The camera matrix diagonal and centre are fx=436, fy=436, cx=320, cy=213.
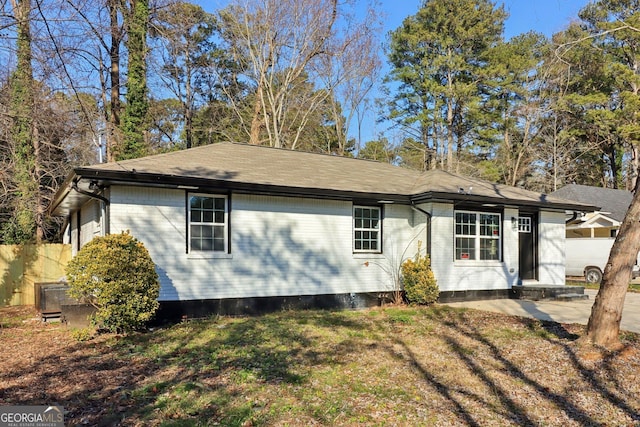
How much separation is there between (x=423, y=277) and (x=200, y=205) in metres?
5.58

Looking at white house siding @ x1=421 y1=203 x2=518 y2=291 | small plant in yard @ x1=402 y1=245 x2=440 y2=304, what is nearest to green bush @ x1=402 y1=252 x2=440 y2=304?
small plant in yard @ x1=402 y1=245 x2=440 y2=304

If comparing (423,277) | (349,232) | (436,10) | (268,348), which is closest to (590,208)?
(423,277)

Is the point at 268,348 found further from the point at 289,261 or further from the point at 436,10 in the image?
the point at 436,10

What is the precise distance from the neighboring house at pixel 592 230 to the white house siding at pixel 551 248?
86 centimetres

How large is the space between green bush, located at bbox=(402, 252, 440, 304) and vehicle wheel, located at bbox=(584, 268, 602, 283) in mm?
11091

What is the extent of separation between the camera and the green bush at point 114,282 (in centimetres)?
709

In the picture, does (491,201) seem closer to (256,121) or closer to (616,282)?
(616,282)

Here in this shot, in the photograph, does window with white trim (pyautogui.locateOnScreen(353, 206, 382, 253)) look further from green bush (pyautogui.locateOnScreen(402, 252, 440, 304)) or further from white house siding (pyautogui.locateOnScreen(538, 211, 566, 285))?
white house siding (pyautogui.locateOnScreen(538, 211, 566, 285))

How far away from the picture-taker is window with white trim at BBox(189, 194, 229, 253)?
910 centimetres

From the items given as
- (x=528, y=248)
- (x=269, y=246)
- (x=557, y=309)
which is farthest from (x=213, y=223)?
(x=528, y=248)

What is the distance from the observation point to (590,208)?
44.3 feet

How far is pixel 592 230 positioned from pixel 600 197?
3.72 metres

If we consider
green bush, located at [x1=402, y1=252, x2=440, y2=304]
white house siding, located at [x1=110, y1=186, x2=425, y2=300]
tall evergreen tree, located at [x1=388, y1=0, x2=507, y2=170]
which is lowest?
green bush, located at [x1=402, y1=252, x2=440, y2=304]

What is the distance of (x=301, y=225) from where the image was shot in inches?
404
